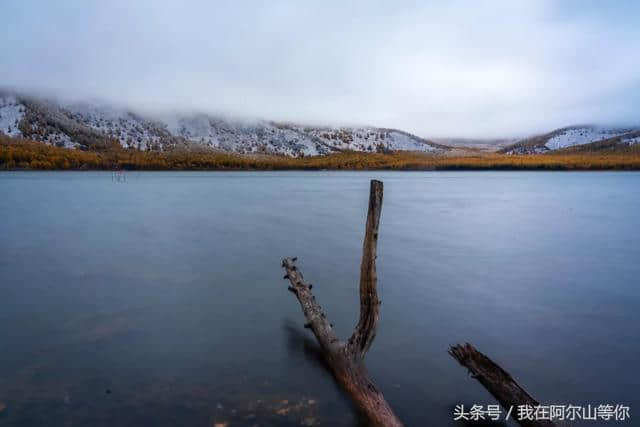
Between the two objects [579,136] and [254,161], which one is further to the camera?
[579,136]

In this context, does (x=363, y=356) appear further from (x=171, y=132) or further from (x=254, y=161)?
(x=171, y=132)

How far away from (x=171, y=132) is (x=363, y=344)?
410 ft

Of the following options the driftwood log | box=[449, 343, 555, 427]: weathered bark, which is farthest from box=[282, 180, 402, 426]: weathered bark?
box=[449, 343, 555, 427]: weathered bark

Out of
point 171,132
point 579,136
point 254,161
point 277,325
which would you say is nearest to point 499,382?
point 277,325

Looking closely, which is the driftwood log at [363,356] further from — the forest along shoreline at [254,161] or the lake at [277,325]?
the forest along shoreline at [254,161]

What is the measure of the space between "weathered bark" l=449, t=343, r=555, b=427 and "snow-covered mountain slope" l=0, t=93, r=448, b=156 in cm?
10287

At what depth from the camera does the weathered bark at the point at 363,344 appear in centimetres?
416

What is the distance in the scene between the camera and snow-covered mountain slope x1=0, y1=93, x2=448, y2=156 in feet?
318

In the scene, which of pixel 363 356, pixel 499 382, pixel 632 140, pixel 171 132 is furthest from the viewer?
pixel 632 140

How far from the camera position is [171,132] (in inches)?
4742

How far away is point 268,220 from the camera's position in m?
20.4

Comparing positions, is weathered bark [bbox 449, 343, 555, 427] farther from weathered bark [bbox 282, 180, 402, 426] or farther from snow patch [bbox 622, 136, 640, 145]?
snow patch [bbox 622, 136, 640, 145]

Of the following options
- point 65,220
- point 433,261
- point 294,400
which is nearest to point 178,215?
point 65,220

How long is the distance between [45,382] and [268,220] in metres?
15.7
